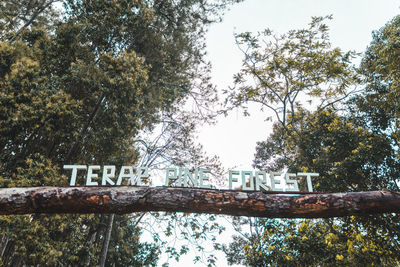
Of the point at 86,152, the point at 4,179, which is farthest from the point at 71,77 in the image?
the point at 4,179

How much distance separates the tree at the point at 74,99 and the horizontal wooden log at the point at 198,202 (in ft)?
10.3

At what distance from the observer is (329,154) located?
312 inches

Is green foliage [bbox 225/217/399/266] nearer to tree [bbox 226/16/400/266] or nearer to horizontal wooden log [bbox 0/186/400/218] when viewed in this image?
tree [bbox 226/16/400/266]

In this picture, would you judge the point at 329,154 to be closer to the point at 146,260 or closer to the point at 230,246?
the point at 146,260

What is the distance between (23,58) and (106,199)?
18.9 ft

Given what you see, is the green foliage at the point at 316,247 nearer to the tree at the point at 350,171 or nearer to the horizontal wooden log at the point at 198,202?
the tree at the point at 350,171

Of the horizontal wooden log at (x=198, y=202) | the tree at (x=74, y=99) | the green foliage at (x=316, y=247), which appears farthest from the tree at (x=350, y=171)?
the tree at (x=74, y=99)

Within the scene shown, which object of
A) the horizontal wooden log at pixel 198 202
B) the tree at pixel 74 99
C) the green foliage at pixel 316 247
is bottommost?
the green foliage at pixel 316 247

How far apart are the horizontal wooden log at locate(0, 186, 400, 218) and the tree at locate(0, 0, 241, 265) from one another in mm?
3126

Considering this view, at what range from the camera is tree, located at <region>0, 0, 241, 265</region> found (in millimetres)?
6266

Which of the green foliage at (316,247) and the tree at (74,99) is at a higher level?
the tree at (74,99)

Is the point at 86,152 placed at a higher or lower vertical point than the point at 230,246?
higher

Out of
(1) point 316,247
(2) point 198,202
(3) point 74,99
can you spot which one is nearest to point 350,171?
(1) point 316,247

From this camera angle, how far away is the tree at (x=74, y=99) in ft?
20.6
